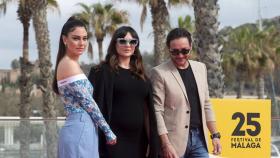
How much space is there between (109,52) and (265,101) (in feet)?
13.0

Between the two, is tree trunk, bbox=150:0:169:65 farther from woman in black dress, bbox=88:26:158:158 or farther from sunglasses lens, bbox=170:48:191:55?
woman in black dress, bbox=88:26:158:158

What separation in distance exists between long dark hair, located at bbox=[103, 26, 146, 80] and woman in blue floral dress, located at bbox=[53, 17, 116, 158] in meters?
0.33

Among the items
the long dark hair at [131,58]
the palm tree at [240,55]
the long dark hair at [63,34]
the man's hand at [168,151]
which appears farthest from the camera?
the palm tree at [240,55]

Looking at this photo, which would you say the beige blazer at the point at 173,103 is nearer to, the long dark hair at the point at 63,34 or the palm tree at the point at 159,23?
the long dark hair at the point at 63,34

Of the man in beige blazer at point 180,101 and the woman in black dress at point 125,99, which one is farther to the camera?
the man in beige blazer at point 180,101

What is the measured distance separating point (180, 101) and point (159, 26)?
63.0 ft

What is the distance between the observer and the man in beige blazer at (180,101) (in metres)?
5.17

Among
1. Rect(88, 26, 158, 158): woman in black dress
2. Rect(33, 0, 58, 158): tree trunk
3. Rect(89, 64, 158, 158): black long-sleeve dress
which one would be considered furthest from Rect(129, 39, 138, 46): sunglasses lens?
Rect(33, 0, 58, 158): tree trunk

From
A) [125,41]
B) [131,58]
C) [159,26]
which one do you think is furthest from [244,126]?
[159,26]

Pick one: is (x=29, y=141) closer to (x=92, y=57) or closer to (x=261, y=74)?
(x=92, y=57)

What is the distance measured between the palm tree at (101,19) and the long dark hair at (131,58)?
99.1ft

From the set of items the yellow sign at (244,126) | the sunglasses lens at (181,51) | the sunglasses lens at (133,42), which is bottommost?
the yellow sign at (244,126)

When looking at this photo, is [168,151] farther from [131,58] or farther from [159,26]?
[159,26]

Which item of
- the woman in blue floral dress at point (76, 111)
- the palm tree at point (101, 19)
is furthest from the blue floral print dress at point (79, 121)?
the palm tree at point (101, 19)
